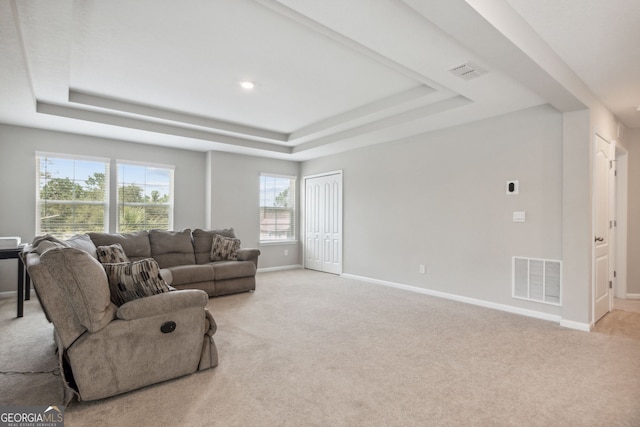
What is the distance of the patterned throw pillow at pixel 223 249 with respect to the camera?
17.9 feet

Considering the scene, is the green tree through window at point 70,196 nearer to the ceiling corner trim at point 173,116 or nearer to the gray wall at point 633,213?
the ceiling corner trim at point 173,116

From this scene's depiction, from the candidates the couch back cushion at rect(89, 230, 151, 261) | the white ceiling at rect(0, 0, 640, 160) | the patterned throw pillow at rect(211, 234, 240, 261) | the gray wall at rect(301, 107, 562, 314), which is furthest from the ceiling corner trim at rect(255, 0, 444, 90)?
the couch back cushion at rect(89, 230, 151, 261)

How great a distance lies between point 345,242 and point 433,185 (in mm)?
2127

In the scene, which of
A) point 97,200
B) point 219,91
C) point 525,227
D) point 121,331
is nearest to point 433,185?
point 525,227

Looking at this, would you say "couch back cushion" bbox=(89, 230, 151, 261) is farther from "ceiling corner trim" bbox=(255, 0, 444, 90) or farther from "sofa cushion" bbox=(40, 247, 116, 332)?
"ceiling corner trim" bbox=(255, 0, 444, 90)

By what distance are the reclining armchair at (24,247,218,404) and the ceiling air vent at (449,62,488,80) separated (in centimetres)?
288

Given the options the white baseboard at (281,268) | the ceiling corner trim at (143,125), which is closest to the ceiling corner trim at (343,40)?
the ceiling corner trim at (143,125)

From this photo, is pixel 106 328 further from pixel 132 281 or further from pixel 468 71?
pixel 468 71

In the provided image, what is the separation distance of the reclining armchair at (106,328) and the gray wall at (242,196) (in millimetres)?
4200

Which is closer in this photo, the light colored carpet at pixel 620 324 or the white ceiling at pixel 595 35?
the white ceiling at pixel 595 35

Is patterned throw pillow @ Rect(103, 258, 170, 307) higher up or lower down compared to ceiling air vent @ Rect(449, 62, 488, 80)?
lower down

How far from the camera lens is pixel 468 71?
10.1 feet

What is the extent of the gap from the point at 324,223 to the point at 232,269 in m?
2.50

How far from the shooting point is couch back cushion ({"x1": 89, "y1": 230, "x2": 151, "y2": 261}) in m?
4.57
